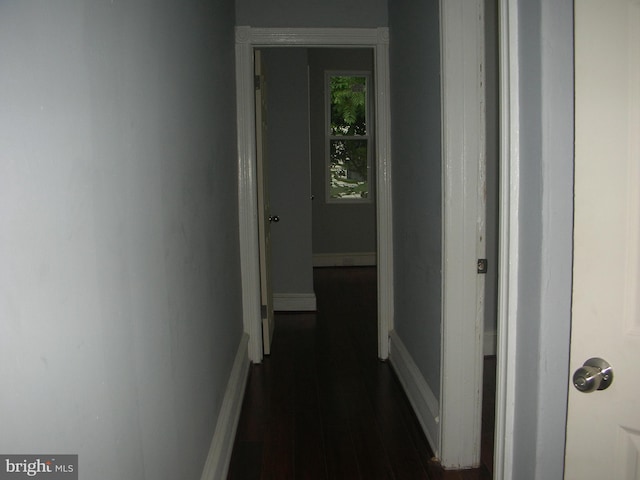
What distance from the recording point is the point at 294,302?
487cm

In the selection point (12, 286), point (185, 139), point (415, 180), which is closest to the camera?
point (12, 286)

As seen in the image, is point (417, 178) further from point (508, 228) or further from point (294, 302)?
point (294, 302)

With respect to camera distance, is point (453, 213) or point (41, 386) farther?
point (453, 213)

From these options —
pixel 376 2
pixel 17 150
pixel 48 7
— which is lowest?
pixel 17 150

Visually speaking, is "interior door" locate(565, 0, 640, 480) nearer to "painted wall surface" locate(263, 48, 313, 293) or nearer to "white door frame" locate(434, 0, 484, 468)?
"white door frame" locate(434, 0, 484, 468)

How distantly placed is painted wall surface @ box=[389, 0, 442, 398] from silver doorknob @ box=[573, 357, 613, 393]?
118cm

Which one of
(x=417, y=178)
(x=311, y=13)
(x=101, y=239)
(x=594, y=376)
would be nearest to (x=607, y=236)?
(x=594, y=376)

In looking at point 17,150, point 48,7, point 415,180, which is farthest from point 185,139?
point 415,180

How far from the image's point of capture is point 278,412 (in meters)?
2.78

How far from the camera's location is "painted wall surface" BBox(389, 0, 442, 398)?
229 centimetres

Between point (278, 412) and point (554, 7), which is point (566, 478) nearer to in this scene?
point (554, 7)

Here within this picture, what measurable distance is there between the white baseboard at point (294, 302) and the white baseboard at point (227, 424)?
165cm

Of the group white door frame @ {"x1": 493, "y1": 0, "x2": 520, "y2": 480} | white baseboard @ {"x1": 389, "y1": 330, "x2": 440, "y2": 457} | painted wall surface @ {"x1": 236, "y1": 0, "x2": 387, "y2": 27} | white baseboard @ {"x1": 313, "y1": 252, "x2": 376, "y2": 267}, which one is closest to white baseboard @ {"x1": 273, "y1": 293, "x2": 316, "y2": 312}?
white baseboard @ {"x1": 389, "y1": 330, "x2": 440, "y2": 457}

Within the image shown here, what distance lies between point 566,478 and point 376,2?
10.2 ft
